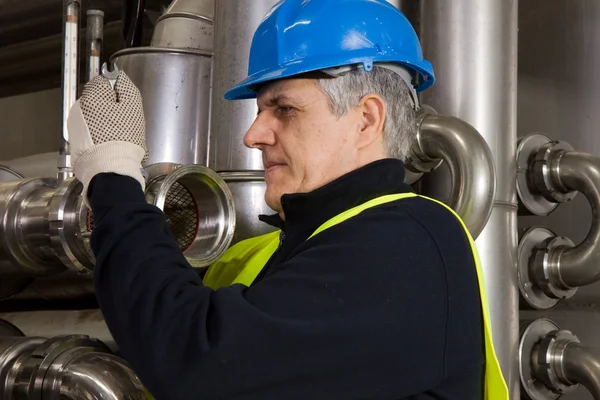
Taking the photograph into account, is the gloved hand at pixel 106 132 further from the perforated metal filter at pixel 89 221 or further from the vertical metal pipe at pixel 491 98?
the vertical metal pipe at pixel 491 98

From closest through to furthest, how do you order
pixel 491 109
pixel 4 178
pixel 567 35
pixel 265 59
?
pixel 265 59, pixel 491 109, pixel 4 178, pixel 567 35

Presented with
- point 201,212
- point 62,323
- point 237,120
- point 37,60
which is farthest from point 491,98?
point 37,60

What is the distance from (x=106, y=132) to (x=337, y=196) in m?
0.29

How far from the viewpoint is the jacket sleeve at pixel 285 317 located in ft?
2.72

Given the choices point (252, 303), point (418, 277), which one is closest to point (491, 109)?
point (418, 277)

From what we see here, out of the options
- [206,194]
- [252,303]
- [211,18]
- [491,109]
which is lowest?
[252,303]

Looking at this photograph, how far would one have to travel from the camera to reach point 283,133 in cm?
104

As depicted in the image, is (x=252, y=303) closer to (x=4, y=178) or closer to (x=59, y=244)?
(x=59, y=244)

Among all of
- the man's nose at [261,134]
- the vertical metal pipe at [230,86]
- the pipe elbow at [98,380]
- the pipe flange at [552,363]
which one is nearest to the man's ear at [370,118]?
the man's nose at [261,134]

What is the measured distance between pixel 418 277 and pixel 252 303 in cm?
18

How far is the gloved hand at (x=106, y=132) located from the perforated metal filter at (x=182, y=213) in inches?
10.0

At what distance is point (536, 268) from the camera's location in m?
1.71

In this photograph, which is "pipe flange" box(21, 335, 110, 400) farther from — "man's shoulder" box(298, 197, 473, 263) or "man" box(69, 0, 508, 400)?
"man's shoulder" box(298, 197, 473, 263)

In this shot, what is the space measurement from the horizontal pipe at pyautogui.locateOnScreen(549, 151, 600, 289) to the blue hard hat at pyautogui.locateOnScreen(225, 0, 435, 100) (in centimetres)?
72
